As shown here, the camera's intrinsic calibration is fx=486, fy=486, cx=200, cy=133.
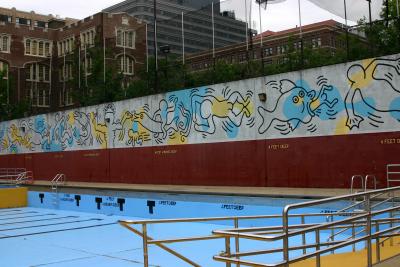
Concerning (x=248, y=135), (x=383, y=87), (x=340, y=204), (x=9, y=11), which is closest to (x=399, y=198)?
(x=340, y=204)

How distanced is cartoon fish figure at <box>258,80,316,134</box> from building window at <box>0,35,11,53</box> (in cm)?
4304

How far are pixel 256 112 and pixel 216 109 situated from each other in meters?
2.04

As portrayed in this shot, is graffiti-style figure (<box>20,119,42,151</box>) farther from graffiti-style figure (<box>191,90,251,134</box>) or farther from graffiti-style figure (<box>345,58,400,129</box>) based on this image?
graffiti-style figure (<box>345,58,400,129</box>)

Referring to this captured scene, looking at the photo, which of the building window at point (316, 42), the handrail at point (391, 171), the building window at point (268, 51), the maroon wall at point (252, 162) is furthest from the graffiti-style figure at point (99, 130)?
the handrail at point (391, 171)

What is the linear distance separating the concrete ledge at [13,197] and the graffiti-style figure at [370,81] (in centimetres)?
1610

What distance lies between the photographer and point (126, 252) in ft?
37.5

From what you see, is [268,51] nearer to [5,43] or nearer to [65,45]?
[65,45]

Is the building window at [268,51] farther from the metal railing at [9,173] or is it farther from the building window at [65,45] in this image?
the building window at [65,45]

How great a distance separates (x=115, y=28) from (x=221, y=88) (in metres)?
32.0

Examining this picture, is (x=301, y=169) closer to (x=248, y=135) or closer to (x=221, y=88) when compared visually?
(x=248, y=135)

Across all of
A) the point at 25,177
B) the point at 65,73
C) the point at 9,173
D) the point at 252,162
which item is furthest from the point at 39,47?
the point at 252,162

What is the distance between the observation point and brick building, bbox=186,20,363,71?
18.9m

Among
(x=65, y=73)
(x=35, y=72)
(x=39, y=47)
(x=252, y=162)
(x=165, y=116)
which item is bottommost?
(x=252, y=162)

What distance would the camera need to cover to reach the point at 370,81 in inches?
587
